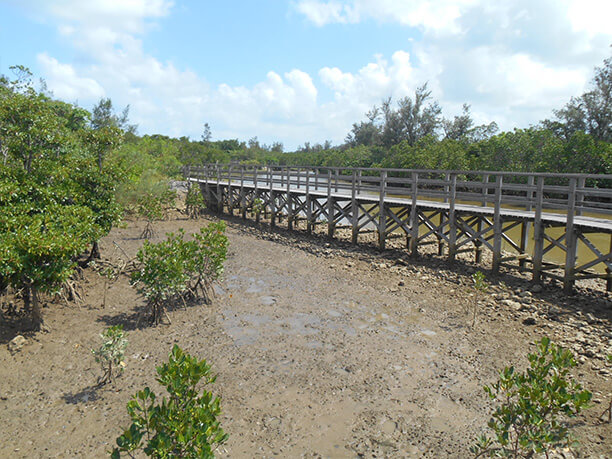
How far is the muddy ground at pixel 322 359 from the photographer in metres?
4.85

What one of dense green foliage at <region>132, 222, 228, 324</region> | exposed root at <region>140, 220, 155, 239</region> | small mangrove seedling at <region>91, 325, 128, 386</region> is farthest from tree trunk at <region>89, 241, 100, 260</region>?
small mangrove seedling at <region>91, 325, 128, 386</region>

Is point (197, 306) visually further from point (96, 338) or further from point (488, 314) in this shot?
point (488, 314)

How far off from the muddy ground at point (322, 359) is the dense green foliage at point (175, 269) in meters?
0.42

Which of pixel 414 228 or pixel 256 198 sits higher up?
pixel 256 198

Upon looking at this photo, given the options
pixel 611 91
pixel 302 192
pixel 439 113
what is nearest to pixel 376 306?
pixel 302 192

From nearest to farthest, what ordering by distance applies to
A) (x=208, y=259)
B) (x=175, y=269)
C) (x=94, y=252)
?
(x=175, y=269) < (x=208, y=259) < (x=94, y=252)

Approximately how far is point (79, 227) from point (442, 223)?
913 cm

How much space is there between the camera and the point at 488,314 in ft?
28.6

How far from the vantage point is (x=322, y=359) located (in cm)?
671

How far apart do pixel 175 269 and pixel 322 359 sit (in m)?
3.14

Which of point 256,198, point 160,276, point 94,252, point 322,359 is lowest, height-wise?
point 322,359

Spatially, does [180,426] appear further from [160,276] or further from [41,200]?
[41,200]

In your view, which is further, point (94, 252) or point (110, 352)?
point (94, 252)

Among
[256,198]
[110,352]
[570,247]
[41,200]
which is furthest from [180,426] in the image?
[256,198]
